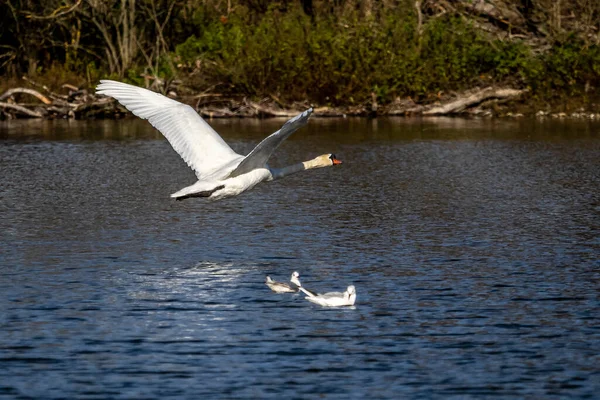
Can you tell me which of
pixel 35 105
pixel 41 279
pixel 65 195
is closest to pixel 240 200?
pixel 65 195

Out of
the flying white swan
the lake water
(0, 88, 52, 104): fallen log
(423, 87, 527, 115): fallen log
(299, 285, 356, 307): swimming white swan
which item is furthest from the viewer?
(423, 87, 527, 115): fallen log

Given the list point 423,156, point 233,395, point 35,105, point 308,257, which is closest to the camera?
point 233,395

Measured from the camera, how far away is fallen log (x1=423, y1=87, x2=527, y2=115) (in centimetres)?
3772

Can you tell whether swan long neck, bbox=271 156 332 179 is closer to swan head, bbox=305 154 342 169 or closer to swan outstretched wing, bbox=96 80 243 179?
swan head, bbox=305 154 342 169

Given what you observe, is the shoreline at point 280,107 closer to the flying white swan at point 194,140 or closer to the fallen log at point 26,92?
the fallen log at point 26,92

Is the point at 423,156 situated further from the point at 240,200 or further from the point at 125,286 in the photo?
the point at 125,286

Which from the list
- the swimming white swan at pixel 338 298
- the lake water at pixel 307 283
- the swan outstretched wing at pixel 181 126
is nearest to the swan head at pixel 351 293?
the swimming white swan at pixel 338 298

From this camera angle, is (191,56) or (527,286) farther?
(191,56)

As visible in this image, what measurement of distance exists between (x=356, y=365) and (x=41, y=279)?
4.31 metres

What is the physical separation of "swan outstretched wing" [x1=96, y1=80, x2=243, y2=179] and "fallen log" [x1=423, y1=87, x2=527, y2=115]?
2359 cm

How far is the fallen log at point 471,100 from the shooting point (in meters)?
37.7

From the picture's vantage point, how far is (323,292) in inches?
456

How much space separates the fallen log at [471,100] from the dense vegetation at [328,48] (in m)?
0.91

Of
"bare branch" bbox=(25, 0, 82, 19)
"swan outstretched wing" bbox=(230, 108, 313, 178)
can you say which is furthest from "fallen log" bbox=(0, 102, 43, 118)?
"swan outstretched wing" bbox=(230, 108, 313, 178)
